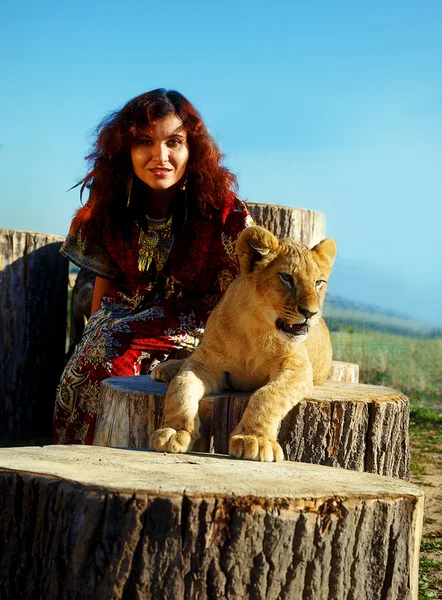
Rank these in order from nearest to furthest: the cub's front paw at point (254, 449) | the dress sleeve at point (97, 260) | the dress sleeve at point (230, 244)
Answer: the cub's front paw at point (254, 449), the dress sleeve at point (230, 244), the dress sleeve at point (97, 260)

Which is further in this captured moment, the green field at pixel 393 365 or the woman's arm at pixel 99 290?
the green field at pixel 393 365

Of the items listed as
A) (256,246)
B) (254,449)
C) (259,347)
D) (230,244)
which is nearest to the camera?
(254,449)

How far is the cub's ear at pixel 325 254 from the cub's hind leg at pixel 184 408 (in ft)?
2.24

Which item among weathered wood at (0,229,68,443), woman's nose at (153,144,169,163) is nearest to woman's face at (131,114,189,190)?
woman's nose at (153,144,169,163)

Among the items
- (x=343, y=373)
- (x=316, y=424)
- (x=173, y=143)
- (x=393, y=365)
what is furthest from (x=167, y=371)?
(x=393, y=365)

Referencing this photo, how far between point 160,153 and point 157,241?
0.59 metres

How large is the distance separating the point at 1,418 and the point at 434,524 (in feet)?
12.1

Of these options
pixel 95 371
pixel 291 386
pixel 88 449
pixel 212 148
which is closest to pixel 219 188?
pixel 212 148

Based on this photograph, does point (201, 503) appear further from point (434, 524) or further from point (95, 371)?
point (434, 524)

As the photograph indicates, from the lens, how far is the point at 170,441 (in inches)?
122

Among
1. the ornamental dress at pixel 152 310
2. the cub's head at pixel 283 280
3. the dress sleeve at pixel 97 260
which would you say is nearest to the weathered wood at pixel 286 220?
the ornamental dress at pixel 152 310

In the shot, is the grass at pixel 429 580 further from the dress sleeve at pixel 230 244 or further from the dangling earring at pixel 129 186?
the dangling earring at pixel 129 186

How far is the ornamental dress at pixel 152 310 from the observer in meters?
4.89

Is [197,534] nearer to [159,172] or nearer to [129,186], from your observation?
[159,172]
